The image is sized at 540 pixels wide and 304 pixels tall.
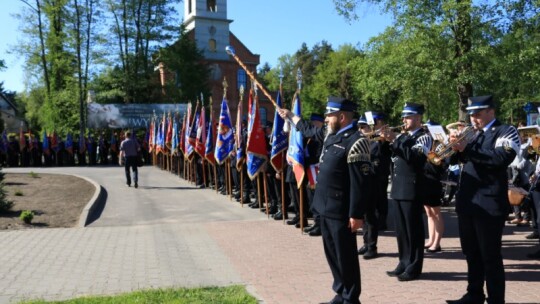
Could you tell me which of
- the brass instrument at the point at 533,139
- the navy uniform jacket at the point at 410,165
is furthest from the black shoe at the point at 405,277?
the brass instrument at the point at 533,139

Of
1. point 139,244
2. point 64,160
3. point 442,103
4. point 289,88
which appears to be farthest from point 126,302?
point 289,88

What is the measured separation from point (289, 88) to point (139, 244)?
261 ft

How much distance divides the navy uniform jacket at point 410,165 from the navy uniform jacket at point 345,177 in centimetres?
139

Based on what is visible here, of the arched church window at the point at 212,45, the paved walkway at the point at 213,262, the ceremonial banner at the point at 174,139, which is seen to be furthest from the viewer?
the arched church window at the point at 212,45

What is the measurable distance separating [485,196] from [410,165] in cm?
166

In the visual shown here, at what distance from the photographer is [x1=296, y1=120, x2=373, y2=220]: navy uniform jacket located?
4.61 m

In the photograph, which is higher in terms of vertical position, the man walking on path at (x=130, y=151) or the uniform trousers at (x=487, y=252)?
the man walking on path at (x=130, y=151)

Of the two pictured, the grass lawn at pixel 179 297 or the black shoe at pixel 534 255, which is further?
the black shoe at pixel 534 255

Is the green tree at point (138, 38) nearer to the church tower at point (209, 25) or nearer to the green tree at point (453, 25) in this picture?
the church tower at point (209, 25)

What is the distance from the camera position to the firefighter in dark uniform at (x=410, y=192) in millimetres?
6066

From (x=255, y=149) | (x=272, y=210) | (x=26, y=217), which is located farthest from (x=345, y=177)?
(x=26, y=217)

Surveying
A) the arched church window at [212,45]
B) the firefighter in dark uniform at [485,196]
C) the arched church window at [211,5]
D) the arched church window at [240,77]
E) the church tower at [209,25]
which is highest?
the arched church window at [211,5]

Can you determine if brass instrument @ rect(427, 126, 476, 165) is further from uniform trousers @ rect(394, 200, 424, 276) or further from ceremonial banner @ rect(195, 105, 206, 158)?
ceremonial banner @ rect(195, 105, 206, 158)

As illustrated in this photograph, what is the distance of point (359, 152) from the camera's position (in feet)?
15.2
